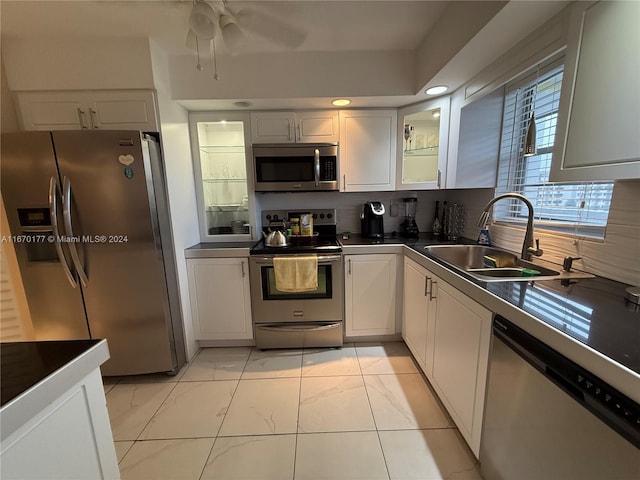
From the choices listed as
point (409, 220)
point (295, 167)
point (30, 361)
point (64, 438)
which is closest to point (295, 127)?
point (295, 167)

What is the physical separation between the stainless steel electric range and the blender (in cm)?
82

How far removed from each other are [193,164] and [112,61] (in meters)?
0.83

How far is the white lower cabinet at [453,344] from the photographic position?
1.22 meters

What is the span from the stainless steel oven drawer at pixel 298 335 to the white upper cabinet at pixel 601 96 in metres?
1.85

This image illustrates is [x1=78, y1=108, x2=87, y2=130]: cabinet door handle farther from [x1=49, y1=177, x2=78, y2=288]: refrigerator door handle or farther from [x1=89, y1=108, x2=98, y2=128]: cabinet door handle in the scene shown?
[x1=49, y1=177, x2=78, y2=288]: refrigerator door handle

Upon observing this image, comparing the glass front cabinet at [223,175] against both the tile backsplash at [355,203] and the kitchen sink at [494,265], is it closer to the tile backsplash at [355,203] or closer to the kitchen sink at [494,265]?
the tile backsplash at [355,203]

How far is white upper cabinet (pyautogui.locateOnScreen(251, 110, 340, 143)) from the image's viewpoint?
2340 mm

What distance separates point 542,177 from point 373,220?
1.29 meters

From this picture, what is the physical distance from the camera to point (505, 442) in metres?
1.07

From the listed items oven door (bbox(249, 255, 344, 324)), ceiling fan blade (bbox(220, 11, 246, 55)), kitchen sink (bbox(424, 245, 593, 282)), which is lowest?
oven door (bbox(249, 255, 344, 324))

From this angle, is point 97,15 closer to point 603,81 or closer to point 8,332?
point 8,332

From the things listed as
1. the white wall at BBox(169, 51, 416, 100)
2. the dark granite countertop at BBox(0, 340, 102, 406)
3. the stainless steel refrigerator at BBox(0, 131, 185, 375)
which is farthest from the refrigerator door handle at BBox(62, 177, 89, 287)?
the dark granite countertop at BBox(0, 340, 102, 406)

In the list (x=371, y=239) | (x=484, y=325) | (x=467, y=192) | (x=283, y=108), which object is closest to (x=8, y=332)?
(x=283, y=108)

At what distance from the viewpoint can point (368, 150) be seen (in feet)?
7.97
